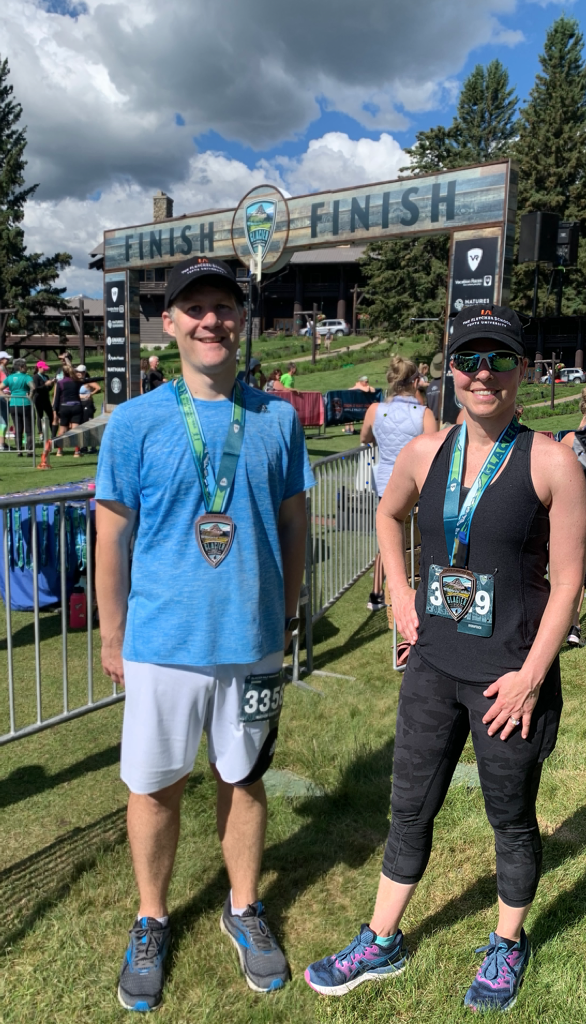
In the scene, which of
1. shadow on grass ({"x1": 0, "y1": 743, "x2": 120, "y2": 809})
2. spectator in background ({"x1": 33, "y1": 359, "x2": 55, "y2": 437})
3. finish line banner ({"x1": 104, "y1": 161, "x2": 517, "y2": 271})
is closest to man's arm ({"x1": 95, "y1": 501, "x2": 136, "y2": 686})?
shadow on grass ({"x1": 0, "y1": 743, "x2": 120, "y2": 809})

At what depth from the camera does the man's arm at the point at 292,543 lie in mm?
2336

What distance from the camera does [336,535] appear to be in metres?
5.82

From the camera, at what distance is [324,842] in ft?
10.1

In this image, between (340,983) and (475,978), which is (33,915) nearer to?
(340,983)

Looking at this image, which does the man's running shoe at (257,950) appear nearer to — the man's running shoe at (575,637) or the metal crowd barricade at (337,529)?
the metal crowd barricade at (337,529)

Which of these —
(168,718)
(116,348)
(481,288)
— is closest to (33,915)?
(168,718)

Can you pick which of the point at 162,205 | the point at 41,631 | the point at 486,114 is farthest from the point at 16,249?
the point at 41,631

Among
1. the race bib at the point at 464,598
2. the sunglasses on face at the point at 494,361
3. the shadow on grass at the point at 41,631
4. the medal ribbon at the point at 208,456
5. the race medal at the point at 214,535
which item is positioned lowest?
the shadow on grass at the point at 41,631

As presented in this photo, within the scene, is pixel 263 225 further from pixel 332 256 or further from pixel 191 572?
pixel 332 256

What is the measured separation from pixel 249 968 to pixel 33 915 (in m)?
0.82

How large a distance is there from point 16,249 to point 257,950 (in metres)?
49.2

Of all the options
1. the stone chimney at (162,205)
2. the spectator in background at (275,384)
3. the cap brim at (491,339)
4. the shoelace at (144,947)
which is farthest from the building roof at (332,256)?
the shoelace at (144,947)

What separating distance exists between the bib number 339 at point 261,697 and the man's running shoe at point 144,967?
29.4 inches

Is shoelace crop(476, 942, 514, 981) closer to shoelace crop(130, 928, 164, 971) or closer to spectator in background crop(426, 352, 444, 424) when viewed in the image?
shoelace crop(130, 928, 164, 971)
